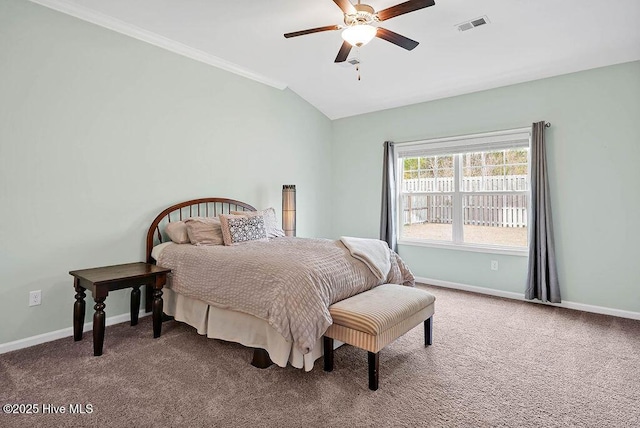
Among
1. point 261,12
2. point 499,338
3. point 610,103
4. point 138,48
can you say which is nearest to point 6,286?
point 138,48

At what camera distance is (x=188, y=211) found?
4.02m

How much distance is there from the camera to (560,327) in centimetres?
332

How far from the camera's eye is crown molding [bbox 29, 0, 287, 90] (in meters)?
3.04

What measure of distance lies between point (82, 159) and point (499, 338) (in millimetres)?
4120

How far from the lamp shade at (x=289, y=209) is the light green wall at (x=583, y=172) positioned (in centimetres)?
227

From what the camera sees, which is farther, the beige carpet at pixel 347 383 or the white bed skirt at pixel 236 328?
the white bed skirt at pixel 236 328

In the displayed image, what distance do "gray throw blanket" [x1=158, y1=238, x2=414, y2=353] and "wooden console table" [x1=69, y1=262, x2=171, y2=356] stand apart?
8.2 inches

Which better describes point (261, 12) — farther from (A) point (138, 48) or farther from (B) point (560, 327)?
(B) point (560, 327)

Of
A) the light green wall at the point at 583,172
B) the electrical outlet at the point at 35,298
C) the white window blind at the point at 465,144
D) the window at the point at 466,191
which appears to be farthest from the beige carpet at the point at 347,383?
the white window blind at the point at 465,144

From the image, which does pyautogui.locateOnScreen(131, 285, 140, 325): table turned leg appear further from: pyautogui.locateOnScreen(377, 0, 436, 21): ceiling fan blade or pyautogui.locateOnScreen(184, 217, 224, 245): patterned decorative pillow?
pyautogui.locateOnScreen(377, 0, 436, 21): ceiling fan blade

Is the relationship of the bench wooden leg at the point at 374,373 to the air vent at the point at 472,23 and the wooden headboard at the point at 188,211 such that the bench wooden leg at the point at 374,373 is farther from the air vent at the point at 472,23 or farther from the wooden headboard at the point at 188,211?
the air vent at the point at 472,23

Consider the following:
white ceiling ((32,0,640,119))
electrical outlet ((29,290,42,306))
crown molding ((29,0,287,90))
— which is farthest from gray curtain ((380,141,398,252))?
electrical outlet ((29,290,42,306))

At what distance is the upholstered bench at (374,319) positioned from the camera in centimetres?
218

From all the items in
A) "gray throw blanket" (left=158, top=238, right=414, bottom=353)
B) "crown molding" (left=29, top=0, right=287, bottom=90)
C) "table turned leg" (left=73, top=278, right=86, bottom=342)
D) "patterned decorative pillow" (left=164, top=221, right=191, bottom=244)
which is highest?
"crown molding" (left=29, top=0, right=287, bottom=90)
